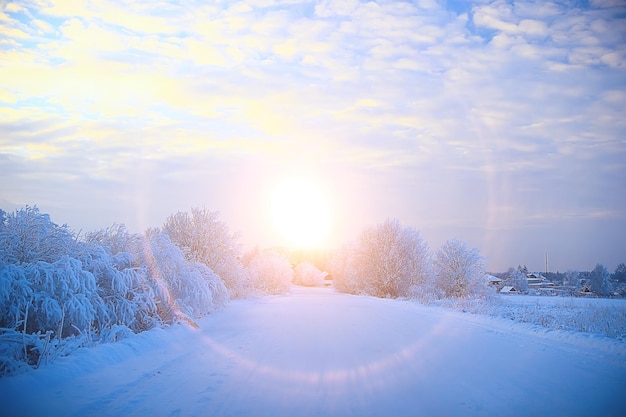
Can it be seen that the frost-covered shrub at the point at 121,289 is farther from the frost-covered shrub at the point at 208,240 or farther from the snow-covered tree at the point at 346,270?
the snow-covered tree at the point at 346,270

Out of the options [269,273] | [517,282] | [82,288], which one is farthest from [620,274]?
[82,288]

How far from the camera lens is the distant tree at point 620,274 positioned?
8867 cm

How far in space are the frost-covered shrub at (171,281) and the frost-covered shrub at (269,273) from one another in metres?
27.9

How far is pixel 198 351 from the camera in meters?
9.48

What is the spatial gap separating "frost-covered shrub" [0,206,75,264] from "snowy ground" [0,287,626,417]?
2975 mm

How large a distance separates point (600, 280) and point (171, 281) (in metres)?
95.3

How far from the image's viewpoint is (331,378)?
699cm

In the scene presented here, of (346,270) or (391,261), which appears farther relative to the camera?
(346,270)

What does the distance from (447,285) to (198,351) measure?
38.1 m

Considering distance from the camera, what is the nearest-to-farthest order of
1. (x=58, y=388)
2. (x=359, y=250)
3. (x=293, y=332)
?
(x=58, y=388)
(x=293, y=332)
(x=359, y=250)

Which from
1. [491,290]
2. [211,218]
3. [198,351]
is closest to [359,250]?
[491,290]

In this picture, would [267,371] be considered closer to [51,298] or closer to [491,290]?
[51,298]

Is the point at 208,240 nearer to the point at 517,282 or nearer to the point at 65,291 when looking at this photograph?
the point at 65,291

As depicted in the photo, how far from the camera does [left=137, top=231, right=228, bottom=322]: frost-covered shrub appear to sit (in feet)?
42.7
